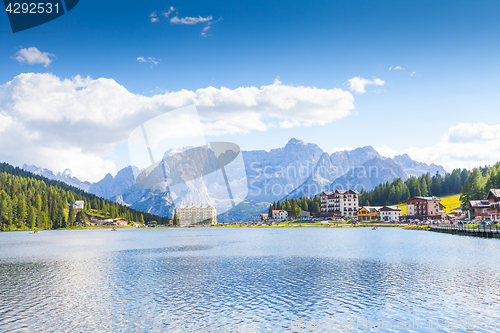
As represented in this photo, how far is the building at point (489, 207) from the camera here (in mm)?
166750

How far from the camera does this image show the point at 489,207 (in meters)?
175

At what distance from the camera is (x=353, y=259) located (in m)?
70.8

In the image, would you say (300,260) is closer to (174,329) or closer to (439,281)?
(439,281)

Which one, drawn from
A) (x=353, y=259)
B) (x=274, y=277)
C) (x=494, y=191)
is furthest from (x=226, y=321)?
(x=494, y=191)

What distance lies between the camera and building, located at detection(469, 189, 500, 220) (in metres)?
167

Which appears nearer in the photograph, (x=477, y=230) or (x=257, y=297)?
(x=257, y=297)

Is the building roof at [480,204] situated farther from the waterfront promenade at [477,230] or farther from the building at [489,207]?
the waterfront promenade at [477,230]

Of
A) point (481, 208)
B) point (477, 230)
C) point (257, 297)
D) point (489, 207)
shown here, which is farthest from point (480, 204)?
point (257, 297)

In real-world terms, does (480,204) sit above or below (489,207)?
above

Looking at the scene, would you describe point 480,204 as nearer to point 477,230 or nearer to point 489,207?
point 489,207

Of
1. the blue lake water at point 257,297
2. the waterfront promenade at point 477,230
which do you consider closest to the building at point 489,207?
the waterfront promenade at point 477,230

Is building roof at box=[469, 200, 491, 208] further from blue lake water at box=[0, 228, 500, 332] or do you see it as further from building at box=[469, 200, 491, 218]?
blue lake water at box=[0, 228, 500, 332]

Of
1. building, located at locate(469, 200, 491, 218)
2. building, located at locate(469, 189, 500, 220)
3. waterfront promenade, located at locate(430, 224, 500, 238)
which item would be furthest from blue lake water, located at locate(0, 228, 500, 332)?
building, located at locate(469, 200, 491, 218)

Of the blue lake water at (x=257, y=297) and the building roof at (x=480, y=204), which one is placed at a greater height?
the building roof at (x=480, y=204)
